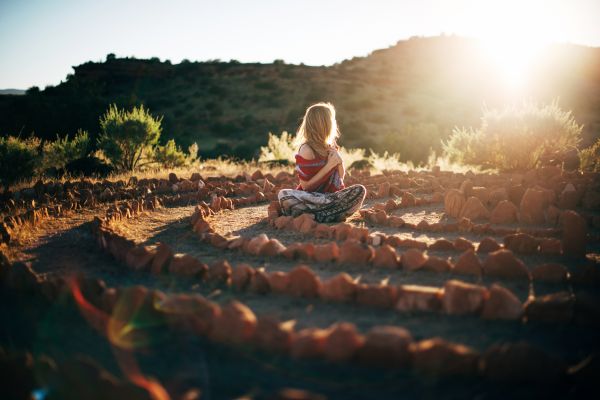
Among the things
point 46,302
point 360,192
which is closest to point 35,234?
point 46,302

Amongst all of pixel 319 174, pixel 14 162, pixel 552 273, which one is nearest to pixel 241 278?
pixel 552 273

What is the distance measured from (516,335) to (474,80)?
1836 inches

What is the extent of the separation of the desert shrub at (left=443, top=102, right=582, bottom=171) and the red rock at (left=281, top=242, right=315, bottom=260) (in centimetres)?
768

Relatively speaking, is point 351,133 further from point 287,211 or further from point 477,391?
point 477,391

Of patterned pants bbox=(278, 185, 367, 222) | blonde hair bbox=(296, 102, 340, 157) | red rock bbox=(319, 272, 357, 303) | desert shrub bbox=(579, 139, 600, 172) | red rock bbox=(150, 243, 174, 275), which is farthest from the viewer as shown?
desert shrub bbox=(579, 139, 600, 172)

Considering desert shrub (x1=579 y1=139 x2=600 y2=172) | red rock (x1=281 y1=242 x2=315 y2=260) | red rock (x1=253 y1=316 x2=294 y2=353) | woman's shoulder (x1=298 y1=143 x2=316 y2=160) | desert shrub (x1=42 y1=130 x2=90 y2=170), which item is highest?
woman's shoulder (x1=298 y1=143 x2=316 y2=160)

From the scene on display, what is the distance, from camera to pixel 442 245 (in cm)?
395

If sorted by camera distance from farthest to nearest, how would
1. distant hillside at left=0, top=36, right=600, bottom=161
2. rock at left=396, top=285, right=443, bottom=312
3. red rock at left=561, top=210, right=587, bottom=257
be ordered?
distant hillside at left=0, top=36, right=600, bottom=161 < red rock at left=561, top=210, right=587, bottom=257 < rock at left=396, top=285, right=443, bottom=312

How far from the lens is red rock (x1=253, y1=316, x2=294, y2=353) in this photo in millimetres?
1998

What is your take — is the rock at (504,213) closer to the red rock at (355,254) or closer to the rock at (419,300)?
the red rock at (355,254)

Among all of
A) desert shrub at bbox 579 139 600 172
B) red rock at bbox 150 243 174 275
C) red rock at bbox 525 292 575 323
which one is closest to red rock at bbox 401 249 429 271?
red rock at bbox 525 292 575 323

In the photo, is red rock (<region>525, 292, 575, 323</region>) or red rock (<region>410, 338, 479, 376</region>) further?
red rock (<region>525, 292, 575, 323</region>)

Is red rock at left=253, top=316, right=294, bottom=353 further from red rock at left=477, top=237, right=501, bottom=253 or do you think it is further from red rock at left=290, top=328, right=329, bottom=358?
red rock at left=477, top=237, right=501, bottom=253

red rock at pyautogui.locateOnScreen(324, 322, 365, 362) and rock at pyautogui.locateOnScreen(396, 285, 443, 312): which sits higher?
red rock at pyautogui.locateOnScreen(324, 322, 365, 362)
